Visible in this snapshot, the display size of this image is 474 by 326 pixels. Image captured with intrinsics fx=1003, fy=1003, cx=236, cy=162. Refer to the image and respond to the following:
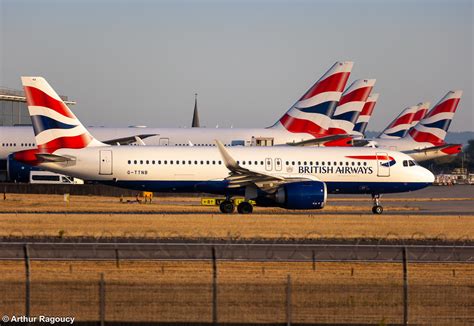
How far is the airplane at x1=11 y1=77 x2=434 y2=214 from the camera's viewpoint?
49750mm

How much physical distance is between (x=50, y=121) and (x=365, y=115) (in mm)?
72274

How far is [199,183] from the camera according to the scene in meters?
50.5

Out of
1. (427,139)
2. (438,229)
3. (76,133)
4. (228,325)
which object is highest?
(427,139)

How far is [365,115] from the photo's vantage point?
118938 mm

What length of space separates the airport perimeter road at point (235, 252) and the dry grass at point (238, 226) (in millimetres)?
4470

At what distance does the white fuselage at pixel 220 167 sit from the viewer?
50031 millimetres

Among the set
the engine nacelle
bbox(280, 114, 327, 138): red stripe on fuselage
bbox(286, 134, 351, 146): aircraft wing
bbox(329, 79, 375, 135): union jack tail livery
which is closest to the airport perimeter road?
the engine nacelle

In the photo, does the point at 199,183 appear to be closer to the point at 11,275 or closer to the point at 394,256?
the point at 394,256

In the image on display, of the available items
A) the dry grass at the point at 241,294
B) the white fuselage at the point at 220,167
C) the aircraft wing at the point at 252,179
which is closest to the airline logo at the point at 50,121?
the white fuselage at the point at 220,167

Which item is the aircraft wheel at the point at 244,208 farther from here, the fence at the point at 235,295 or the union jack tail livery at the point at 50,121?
the fence at the point at 235,295

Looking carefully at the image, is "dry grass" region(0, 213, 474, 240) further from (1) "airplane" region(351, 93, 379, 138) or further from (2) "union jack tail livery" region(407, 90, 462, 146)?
(1) "airplane" region(351, 93, 379, 138)

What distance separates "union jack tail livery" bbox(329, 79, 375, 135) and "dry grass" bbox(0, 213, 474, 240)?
2706 centimetres

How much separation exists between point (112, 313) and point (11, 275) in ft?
18.8

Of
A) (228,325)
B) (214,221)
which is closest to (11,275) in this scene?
(228,325)
